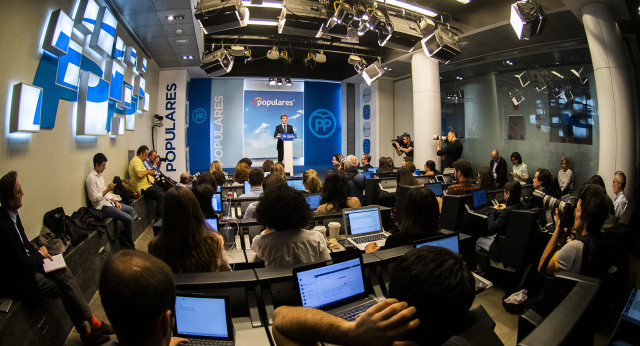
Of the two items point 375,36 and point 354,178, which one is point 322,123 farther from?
point 354,178

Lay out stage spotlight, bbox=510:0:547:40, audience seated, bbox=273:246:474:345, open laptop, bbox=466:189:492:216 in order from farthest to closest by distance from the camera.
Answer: stage spotlight, bbox=510:0:547:40, open laptop, bbox=466:189:492:216, audience seated, bbox=273:246:474:345

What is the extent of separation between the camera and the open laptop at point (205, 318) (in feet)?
5.01

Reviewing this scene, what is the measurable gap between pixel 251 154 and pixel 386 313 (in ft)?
40.9

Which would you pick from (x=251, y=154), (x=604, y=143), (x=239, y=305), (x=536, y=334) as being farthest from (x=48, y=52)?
(x=251, y=154)

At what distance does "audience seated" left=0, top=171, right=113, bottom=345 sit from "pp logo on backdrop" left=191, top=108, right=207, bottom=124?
9.75m

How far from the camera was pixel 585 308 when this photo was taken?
3.58ft

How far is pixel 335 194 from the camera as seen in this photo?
3771mm

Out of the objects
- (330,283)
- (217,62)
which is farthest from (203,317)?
(217,62)

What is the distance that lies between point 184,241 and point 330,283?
94cm

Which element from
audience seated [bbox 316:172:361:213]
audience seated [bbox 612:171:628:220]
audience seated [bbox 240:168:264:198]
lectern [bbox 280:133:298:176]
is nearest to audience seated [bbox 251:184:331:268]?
audience seated [bbox 316:172:361:213]

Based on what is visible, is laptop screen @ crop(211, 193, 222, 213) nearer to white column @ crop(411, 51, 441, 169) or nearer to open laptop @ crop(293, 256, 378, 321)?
open laptop @ crop(293, 256, 378, 321)

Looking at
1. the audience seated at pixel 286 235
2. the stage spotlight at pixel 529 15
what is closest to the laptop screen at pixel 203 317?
the audience seated at pixel 286 235

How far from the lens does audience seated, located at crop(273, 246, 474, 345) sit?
92cm

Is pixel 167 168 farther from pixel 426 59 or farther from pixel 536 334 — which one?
pixel 536 334
